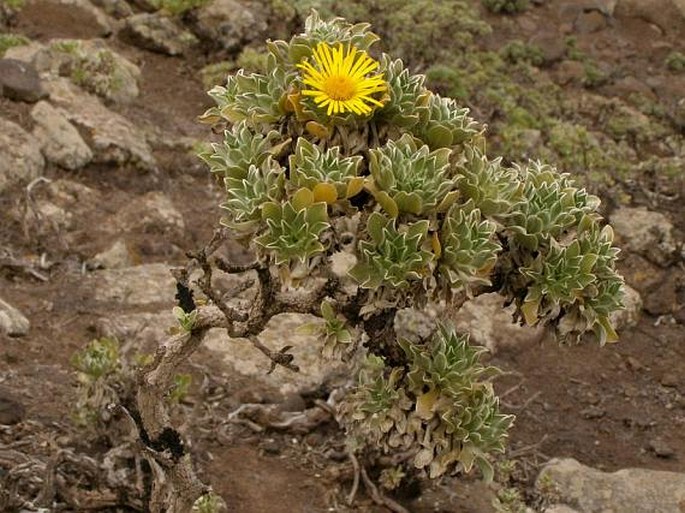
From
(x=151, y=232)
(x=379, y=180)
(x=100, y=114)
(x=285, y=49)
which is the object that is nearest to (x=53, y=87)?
(x=100, y=114)

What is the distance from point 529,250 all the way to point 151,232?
483 centimetres

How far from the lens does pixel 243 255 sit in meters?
7.71

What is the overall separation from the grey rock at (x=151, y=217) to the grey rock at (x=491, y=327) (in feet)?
7.89

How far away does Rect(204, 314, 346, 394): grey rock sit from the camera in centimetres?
607

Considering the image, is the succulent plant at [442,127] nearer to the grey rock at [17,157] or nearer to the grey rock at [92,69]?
the grey rock at [17,157]

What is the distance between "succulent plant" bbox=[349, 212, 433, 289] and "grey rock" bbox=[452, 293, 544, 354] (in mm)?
4035

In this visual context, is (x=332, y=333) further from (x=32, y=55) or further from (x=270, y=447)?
(x=32, y=55)

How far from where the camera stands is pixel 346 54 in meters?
3.40

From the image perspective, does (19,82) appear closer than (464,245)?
No

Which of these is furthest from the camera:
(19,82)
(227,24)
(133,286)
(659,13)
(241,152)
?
(659,13)

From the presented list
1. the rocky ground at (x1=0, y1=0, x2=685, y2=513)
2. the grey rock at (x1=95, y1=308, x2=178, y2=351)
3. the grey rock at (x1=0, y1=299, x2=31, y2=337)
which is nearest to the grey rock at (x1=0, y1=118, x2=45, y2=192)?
the rocky ground at (x1=0, y1=0, x2=685, y2=513)

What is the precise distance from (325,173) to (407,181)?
264 millimetres

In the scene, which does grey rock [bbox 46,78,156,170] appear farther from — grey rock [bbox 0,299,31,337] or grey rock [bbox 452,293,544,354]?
grey rock [bbox 452,293,544,354]

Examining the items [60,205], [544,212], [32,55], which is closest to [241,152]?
[544,212]
